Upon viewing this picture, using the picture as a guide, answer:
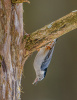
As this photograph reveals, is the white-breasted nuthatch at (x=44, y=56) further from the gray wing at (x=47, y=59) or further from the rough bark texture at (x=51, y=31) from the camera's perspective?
the rough bark texture at (x=51, y=31)

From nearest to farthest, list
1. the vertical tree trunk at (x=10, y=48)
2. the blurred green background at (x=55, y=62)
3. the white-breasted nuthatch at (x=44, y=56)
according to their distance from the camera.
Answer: the vertical tree trunk at (x=10, y=48) → the white-breasted nuthatch at (x=44, y=56) → the blurred green background at (x=55, y=62)

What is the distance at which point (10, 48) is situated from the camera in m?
0.98

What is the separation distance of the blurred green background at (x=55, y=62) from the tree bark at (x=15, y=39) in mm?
1545

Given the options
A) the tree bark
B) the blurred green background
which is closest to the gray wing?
the tree bark

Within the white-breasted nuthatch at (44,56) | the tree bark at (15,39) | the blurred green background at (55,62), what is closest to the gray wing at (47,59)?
the white-breasted nuthatch at (44,56)

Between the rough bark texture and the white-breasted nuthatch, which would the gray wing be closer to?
the white-breasted nuthatch

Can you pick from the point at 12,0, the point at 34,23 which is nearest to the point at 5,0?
the point at 12,0

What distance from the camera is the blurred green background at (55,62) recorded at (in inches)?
101

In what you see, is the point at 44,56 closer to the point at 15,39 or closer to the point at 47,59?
the point at 47,59

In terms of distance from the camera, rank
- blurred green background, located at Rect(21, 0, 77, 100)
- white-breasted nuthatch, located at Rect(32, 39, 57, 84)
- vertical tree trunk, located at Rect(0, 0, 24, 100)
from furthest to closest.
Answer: blurred green background, located at Rect(21, 0, 77, 100) → white-breasted nuthatch, located at Rect(32, 39, 57, 84) → vertical tree trunk, located at Rect(0, 0, 24, 100)

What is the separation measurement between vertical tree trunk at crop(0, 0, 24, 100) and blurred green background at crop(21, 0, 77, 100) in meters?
1.56

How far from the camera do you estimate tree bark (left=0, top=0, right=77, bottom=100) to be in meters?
0.93

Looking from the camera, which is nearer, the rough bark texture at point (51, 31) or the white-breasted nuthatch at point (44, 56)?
the rough bark texture at point (51, 31)

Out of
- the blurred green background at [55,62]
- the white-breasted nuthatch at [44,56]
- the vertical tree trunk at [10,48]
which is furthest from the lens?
the blurred green background at [55,62]
